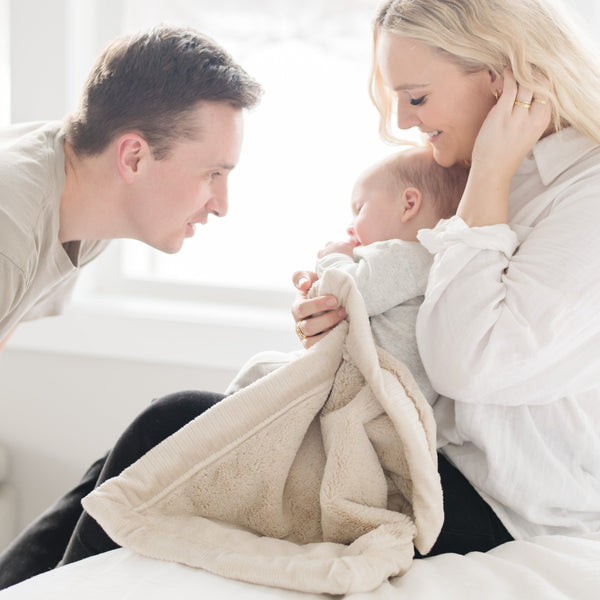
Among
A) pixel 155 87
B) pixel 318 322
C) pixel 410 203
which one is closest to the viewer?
pixel 318 322

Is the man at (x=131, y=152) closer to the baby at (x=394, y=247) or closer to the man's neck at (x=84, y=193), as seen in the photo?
the man's neck at (x=84, y=193)

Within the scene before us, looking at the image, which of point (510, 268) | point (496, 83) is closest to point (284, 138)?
point (496, 83)

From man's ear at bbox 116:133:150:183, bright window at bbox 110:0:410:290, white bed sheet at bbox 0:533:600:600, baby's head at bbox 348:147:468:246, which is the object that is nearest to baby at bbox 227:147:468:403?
baby's head at bbox 348:147:468:246

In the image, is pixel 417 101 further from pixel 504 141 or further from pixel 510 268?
pixel 510 268

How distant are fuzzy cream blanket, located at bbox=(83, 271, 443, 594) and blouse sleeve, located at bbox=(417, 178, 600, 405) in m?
0.09

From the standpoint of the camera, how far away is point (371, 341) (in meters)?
1.05

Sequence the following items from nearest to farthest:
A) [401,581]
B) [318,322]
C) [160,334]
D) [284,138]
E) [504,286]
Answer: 1. [401,581]
2. [504,286]
3. [318,322]
4. [160,334]
5. [284,138]

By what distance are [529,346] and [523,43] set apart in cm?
47

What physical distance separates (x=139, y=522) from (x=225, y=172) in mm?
794

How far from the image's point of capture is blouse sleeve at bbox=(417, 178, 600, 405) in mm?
1021

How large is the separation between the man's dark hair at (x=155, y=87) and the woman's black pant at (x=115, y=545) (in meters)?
0.56

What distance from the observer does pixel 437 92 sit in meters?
1.20

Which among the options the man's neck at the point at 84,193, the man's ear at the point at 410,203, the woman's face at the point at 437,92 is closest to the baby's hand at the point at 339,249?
the man's ear at the point at 410,203

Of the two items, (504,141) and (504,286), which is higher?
(504,141)
